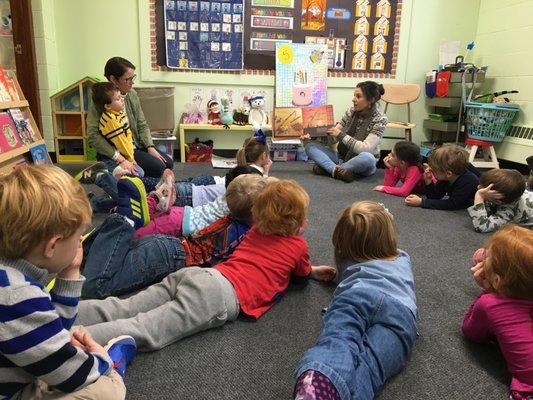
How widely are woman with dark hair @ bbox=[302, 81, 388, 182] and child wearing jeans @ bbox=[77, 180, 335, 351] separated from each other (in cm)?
207

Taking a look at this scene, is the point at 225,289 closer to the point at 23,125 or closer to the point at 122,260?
the point at 122,260

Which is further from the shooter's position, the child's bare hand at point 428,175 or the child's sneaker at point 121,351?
the child's bare hand at point 428,175

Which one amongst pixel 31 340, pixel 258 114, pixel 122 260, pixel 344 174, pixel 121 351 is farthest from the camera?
pixel 258 114

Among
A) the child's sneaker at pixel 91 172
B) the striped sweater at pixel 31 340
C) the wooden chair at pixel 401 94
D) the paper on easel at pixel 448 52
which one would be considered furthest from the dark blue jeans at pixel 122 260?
the paper on easel at pixel 448 52

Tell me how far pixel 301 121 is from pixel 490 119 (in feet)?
5.66

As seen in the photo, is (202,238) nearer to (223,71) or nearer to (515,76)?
(223,71)

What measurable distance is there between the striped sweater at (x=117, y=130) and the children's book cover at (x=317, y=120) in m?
1.57

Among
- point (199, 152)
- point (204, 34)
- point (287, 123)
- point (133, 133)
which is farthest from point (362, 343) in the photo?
point (204, 34)

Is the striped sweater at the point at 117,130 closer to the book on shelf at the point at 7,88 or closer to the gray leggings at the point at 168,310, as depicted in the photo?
the book on shelf at the point at 7,88

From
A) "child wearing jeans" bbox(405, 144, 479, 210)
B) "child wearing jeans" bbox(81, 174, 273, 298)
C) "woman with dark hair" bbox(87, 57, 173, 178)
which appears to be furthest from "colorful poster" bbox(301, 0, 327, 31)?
"child wearing jeans" bbox(81, 174, 273, 298)

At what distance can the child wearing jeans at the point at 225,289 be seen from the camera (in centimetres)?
123

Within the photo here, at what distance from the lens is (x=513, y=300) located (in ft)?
3.69

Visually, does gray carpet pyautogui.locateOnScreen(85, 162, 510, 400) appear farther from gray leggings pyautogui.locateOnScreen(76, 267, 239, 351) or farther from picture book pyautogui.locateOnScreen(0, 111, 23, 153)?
picture book pyautogui.locateOnScreen(0, 111, 23, 153)

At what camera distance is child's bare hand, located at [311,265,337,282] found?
1.65 m
